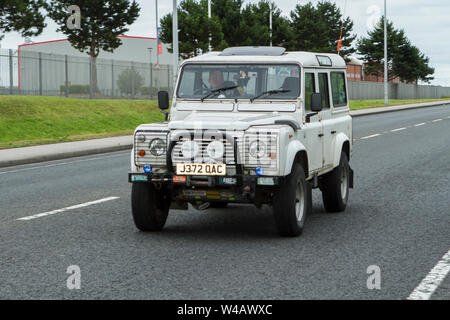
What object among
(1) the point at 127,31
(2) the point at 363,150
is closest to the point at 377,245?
(2) the point at 363,150

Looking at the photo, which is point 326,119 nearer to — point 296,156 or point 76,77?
point 296,156

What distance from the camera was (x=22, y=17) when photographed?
108 ft

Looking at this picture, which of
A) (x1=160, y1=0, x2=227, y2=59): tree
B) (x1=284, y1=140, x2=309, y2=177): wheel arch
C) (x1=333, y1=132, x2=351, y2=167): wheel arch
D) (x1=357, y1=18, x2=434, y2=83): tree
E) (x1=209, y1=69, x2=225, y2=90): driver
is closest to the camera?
(x1=284, y1=140, x2=309, y2=177): wheel arch

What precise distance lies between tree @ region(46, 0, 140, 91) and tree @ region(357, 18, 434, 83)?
152 ft

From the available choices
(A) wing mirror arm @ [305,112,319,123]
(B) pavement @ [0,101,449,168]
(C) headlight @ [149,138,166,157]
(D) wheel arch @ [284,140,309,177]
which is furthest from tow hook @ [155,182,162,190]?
(B) pavement @ [0,101,449,168]

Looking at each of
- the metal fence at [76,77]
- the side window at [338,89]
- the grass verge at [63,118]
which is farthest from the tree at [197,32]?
the side window at [338,89]

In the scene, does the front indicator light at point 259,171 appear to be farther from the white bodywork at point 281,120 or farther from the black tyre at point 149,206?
the black tyre at point 149,206

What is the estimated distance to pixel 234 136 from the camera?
7387 mm

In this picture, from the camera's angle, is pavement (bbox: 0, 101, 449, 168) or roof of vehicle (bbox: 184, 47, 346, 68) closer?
roof of vehicle (bbox: 184, 47, 346, 68)

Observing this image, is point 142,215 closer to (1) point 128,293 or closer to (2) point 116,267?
(2) point 116,267

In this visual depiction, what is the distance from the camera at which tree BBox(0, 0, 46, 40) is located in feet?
105

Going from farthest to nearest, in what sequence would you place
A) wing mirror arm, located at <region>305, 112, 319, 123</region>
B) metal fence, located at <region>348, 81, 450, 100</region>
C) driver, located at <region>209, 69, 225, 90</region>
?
metal fence, located at <region>348, 81, 450, 100</region> → driver, located at <region>209, 69, 225, 90</region> → wing mirror arm, located at <region>305, 112, 319, 123</region>

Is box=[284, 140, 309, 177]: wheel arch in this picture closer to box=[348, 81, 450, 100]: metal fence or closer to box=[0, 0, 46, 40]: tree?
box=[0, 0, 46, 40]: tree

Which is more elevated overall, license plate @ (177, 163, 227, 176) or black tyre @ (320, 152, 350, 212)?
license plate @ (177, 163, 227, 176)
